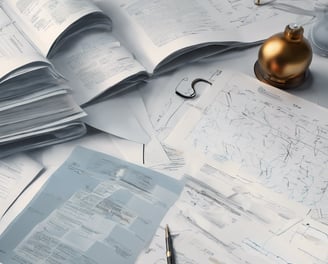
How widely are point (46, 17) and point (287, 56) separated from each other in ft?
1.38

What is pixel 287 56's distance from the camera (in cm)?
90

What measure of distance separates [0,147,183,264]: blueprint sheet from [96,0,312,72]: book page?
9.0 inches

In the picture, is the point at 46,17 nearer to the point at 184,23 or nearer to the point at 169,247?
the point at 184,23

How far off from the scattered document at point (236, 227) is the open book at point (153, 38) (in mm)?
234

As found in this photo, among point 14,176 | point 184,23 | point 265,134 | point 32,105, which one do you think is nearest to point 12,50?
point 32,105

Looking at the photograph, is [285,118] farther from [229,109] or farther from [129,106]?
[129,106]

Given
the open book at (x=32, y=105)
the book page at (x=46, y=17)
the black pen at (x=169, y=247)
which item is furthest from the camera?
the book page at (x=46, y=17)

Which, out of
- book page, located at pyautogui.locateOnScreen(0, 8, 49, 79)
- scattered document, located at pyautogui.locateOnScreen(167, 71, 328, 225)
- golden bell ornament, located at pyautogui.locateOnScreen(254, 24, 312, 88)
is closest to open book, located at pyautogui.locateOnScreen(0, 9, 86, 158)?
book page, located at pyautogui.locateOnScreen(0, 8, 49, 79)

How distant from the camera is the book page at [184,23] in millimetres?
988

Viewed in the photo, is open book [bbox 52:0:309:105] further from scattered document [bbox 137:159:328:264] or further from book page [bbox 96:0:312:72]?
scattered document [bbox 137:159:328:264]

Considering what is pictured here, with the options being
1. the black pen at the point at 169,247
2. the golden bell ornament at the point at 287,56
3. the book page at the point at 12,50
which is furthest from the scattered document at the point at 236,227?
the book page at the point at 12,50

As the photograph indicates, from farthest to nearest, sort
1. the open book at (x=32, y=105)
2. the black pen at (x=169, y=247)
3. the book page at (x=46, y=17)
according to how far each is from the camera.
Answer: the book page at (x=46, y=17), the open book at (x=32, y=105), the black pen at (x=169, y=247)

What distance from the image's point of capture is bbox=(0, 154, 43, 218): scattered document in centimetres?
82

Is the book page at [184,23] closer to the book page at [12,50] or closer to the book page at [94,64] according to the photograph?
the book page at [94,64]
